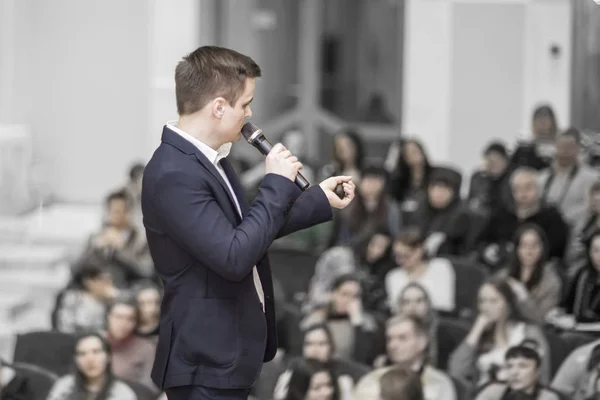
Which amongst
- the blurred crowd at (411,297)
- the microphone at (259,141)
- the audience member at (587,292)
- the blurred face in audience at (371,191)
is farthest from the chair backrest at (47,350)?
the microphone at (259,141)

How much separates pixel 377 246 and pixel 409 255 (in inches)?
19.2

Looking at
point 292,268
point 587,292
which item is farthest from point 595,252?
point 292,268

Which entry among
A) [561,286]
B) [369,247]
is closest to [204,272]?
[561,286]

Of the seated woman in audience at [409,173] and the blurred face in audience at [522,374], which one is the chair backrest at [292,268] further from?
the blurred face in audience at [522,374]

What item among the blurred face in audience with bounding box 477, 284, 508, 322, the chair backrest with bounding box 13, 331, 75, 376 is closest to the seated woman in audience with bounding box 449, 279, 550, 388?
the blurred face in audience with bounding box 477, 284, 508, 322

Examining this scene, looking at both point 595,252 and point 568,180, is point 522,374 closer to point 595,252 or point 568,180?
point 595,252

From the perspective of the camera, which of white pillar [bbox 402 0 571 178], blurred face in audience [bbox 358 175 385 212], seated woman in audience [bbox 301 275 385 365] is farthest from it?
white pillar [bbox 402 0 571 178]

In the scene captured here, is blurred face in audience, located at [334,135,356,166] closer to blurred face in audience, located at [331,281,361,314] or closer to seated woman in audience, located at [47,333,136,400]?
blurred face in audience, located at [331,281,361,314]

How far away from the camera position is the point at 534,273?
593 cm

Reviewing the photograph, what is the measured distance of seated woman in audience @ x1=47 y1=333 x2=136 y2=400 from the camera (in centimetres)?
521

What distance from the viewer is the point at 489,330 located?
5473 mm

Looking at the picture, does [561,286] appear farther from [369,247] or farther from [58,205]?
[58,205]

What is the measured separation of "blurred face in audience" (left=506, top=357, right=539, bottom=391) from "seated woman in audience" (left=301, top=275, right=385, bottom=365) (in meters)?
0.84

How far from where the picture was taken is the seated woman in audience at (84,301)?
632cm
